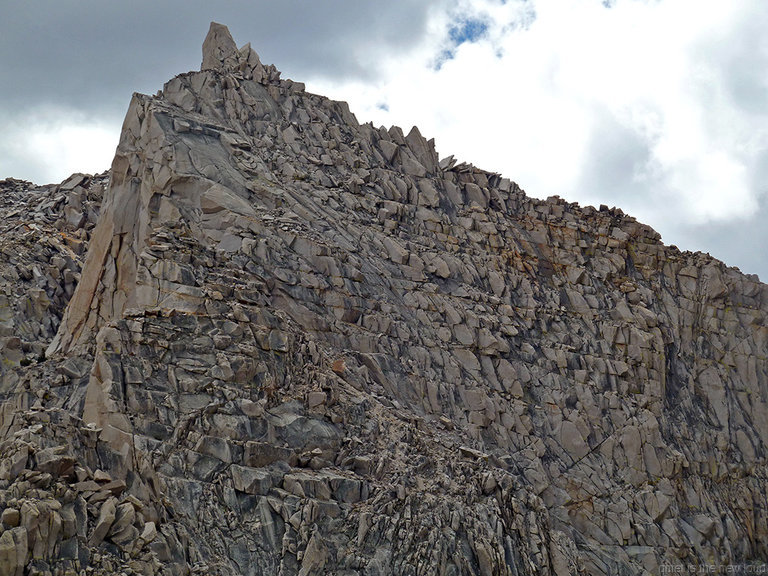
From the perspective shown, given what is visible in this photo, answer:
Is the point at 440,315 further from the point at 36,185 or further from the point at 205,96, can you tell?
the point at 36,185

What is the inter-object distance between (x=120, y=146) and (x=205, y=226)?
6.60 metres

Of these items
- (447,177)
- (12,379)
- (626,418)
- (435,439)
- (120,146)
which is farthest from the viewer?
(447,177)

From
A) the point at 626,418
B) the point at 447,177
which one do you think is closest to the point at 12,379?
the point at 447,177

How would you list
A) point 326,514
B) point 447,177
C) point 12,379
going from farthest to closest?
point 447,177, point 12,379, point 326,514

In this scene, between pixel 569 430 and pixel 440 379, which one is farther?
pixel 569 430

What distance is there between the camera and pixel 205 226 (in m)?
35.1

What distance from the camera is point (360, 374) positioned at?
33.8 m

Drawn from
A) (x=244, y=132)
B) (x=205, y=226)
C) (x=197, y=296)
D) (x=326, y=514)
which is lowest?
(x=326, y=514)

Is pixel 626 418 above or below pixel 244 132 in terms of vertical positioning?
below

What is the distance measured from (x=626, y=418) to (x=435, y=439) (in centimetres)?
1203

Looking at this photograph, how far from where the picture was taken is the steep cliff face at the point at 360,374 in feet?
86.6

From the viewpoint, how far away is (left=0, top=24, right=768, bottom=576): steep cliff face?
2641 cm

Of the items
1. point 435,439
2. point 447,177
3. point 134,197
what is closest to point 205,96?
point 134,197

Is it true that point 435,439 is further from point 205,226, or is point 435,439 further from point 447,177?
point 447,177
